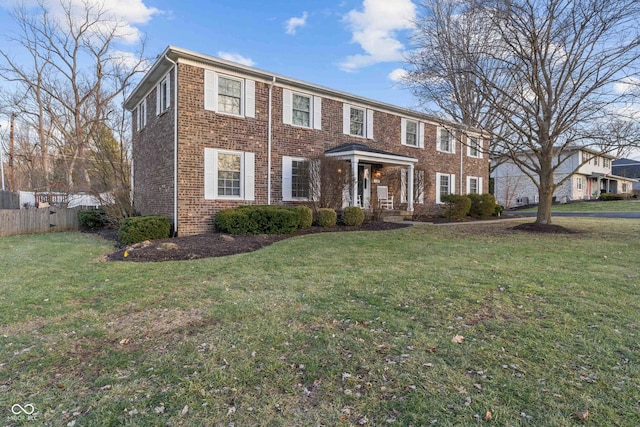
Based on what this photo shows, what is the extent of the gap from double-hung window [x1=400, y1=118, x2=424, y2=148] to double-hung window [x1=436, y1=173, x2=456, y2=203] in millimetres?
2119

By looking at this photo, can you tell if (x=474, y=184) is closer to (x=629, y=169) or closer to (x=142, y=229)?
(x=142, y=229)

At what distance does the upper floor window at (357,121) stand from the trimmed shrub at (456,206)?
480 cm

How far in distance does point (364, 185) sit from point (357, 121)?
2.72 m

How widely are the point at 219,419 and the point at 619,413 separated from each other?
2.29m

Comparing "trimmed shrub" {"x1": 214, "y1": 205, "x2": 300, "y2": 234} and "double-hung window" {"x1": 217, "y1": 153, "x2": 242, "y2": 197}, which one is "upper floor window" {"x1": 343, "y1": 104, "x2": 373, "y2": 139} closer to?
"double-hung window" {"x1": 217, "y1": 153, "x2": 242, "y2": 197}

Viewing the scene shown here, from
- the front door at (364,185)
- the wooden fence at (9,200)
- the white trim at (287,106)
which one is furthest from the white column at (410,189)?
the wooden fence at (9,200)

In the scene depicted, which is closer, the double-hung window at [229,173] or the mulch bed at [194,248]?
the mulch bed at [194,248]

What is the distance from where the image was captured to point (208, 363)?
2672 millimetres

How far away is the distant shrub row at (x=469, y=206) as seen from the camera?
16.1 meters

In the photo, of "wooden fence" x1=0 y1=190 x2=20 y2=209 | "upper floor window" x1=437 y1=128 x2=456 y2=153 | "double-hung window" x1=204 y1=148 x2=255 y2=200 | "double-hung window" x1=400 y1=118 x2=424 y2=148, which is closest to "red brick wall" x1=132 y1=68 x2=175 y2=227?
"double-hung window" x1=204 y1=148 x2=255 y2=200

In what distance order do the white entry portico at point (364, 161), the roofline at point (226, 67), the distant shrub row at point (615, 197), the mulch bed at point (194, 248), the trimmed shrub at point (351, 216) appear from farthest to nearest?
the distant shrub row at point (615, 197)
the white entry portico at point (364, 161)
the trimmed shrub at point (351, 216)
the roofline at point (226, 67)
the mulch bed at point (194, 248)

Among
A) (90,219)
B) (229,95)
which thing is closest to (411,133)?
(229,95)

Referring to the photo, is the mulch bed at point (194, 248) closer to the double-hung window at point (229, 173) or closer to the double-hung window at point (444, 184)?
the double-hung window at point (229, 173)

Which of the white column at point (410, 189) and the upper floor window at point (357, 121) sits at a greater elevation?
the upper floor window at point (357, 121)
